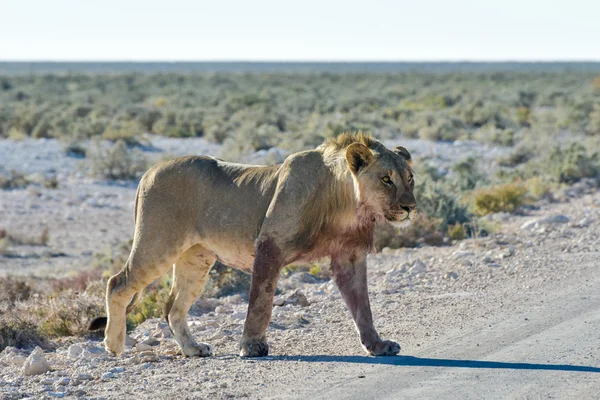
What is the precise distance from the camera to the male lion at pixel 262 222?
26.0 feet

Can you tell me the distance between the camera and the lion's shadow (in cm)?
749

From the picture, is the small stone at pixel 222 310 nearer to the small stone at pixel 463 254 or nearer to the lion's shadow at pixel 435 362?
the lion's shadow at pixel 435 362

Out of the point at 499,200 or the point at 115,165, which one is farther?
the point at 115,165

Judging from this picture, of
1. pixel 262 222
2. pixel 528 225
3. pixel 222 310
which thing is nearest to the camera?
pixel 262 222

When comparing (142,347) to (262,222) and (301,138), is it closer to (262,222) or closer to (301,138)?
→ (262,222)

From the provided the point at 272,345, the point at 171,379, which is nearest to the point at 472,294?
the point at 272,345

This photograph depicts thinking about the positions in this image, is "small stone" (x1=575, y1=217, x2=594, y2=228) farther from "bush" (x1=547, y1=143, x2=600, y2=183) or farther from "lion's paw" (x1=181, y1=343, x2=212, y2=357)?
"lion's paw" (x1=181, y1=343, x2=212, y2=357)

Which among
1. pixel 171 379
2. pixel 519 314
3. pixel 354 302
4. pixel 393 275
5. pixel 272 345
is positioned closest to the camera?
pixel 171 379

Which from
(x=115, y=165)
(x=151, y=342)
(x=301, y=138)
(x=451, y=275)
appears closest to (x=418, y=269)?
(x=451, y=275)

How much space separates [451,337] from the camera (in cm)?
873

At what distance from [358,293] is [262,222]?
38.1 inches

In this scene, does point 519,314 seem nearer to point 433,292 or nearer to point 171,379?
point 433,292

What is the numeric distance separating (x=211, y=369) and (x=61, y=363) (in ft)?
5.21

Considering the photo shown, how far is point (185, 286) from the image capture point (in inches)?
352
